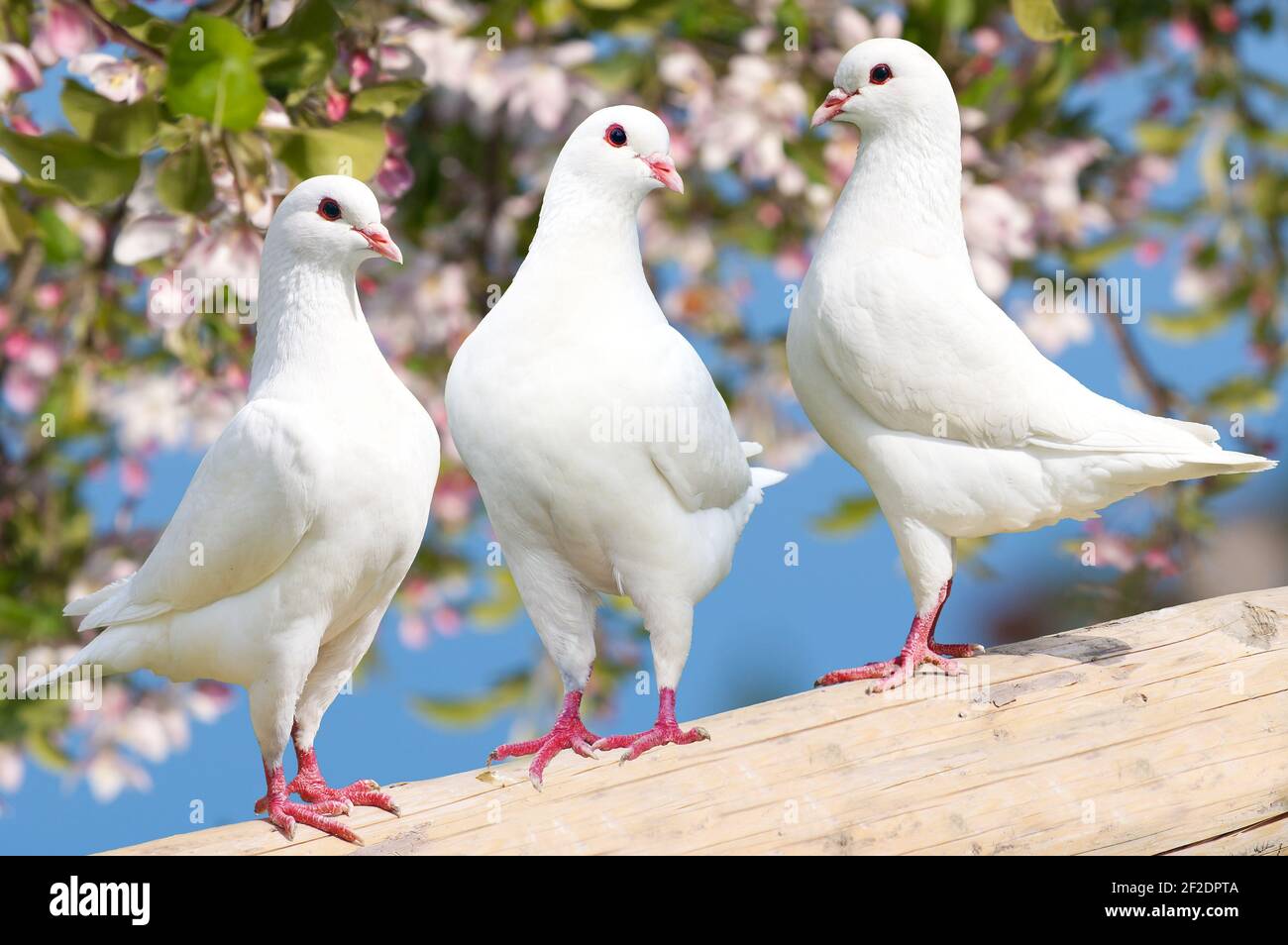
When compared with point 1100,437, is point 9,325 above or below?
above

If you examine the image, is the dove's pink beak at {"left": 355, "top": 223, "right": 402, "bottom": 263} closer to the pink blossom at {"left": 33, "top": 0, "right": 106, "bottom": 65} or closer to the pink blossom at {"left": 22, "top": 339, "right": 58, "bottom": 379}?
the pink blossom at {"left": 33, "top": 0, "right": 106, "bottom": 65}

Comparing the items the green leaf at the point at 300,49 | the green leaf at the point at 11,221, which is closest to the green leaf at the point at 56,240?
the green leaf at the point at 11,221

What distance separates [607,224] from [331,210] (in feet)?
1.83

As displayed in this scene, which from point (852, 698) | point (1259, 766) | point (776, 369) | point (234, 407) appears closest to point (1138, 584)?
point (776, 369)

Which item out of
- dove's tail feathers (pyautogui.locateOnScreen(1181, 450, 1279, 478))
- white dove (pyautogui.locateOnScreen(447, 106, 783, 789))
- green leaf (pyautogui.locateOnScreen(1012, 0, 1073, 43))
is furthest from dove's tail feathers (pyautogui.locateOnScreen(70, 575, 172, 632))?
green leaf (pyautogui.locateOnScreen(1012, 0, 1073, 43))

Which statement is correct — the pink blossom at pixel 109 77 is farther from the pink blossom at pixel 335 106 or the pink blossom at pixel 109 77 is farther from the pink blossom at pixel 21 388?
the pink blossom at pixel 21 388

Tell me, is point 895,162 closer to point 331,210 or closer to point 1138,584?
point 331,210

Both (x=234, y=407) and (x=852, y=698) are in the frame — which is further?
(x=234, y=407)

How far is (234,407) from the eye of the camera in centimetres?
457

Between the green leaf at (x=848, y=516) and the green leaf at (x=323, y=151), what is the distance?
2.26 m

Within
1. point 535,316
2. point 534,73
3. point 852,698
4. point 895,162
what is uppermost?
point 534,73

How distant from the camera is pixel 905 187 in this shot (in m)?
3.38

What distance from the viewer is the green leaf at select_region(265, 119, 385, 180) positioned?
3.75m

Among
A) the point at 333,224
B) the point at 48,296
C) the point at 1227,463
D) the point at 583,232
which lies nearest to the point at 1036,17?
the point at 1227,463
